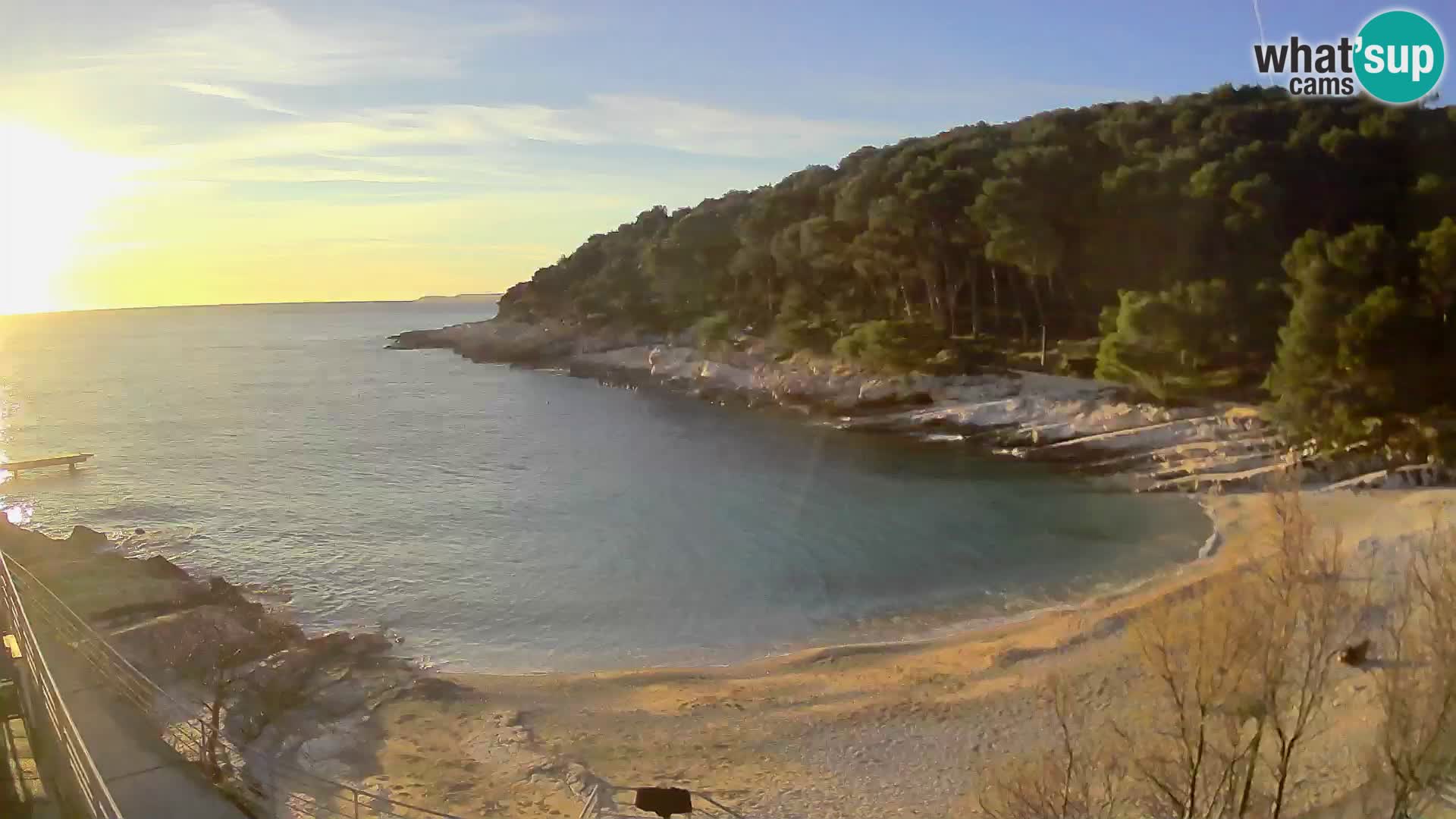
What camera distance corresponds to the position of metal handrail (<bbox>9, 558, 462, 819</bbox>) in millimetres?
10328

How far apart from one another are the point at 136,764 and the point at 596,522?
18.2 meters

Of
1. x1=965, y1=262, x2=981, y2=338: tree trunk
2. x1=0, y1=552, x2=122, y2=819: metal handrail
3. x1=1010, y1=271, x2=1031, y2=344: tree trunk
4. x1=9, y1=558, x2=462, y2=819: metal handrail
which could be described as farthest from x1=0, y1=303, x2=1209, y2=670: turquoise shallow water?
x1=1010, y1=271, x2=1031, y2=344: tree trunk

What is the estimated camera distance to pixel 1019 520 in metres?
25.2

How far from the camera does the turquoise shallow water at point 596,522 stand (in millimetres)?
19266

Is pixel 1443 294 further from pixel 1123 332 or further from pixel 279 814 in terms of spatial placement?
pixel 279 814

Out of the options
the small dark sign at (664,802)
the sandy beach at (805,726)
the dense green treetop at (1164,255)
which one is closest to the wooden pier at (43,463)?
the sandy beach at (805,726)

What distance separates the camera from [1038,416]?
119 ft

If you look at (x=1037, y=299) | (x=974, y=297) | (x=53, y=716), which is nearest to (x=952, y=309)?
(x=974, y=297)

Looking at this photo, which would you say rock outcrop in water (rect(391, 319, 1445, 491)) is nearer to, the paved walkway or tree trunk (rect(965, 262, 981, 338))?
tree trunk (rect(965, 262, 981, 338))

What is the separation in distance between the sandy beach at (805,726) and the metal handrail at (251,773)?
25.6 inches

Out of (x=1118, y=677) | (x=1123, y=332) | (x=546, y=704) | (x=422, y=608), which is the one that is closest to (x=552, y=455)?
(x=422, y=608)

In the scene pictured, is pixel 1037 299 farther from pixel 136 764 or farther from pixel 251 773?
pixel 136 764

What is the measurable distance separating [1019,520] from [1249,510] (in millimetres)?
5610

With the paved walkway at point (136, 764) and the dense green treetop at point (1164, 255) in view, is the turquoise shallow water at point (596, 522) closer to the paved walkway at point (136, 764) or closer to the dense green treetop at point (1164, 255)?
the paved walkway at point (136, 764)
